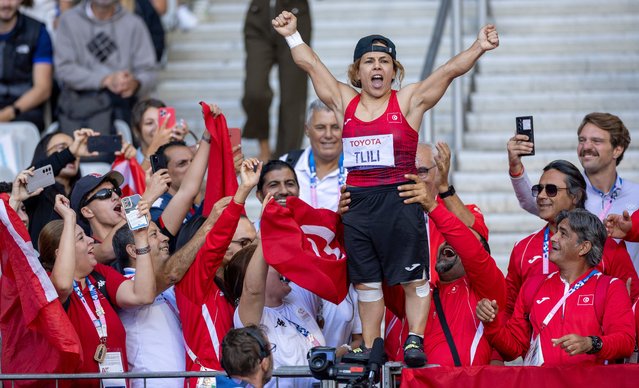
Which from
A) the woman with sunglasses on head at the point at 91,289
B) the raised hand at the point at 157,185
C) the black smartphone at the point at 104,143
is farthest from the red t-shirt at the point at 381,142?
the black smartphone at the point at 104,143

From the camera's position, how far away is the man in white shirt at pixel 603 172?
A: 7.86m

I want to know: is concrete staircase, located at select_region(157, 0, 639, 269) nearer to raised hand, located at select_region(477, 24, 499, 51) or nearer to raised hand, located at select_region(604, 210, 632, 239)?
raised hand, located at select_region(604, 210, 632, 239)

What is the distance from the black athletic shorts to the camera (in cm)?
684

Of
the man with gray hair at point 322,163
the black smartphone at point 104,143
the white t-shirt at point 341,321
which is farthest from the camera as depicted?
the black smartphone at point 104,143

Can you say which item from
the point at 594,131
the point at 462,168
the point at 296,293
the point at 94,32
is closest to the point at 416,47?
the point at 462,168

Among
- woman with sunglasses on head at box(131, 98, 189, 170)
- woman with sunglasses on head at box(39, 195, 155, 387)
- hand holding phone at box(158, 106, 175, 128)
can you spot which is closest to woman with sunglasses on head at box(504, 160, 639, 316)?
woman with sunglasses on head at box(39, 195, 155, 387)

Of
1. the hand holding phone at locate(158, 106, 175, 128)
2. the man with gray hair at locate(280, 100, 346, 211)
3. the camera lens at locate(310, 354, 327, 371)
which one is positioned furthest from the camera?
the hand holding phone at locate(158, 106, 175, 128)

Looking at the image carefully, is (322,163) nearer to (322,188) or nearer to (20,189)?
(322,188)

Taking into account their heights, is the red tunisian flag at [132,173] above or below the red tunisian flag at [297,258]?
above

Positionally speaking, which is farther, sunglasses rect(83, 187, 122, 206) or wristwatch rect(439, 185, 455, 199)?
sunglasses rect(83, 187, 122, 206)

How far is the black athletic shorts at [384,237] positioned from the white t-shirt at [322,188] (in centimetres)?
163

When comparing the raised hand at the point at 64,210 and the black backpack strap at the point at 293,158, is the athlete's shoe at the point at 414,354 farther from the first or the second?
the black backpack strap at the point at 293,158

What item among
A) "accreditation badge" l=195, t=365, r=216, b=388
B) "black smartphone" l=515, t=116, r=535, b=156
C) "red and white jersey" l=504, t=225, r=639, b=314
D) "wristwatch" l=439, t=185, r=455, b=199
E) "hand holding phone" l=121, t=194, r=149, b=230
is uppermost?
"black smartphone" l=515, t=116, r=535, b=156

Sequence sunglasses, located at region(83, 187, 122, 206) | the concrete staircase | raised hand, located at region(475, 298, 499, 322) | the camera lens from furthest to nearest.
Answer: the concrete staircase < sunglasses, located at region(83, 187, 122, 206) < raised hand, located at region(475, 298, 499, 322) < the camera lens
